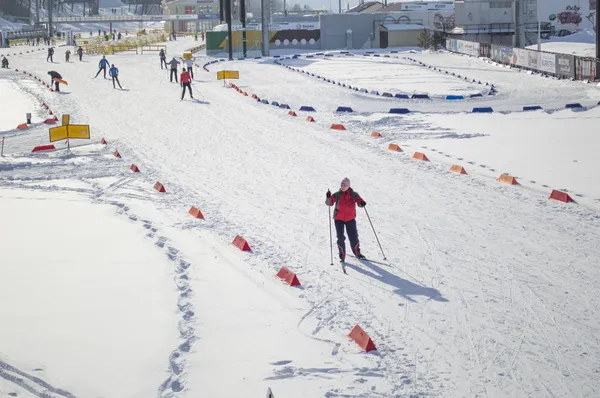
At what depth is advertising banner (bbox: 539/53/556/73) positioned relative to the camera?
131 feet

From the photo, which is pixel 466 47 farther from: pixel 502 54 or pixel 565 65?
pixel 565 65

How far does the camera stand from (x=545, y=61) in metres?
40.8

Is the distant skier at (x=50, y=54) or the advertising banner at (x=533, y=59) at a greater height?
the distant skier at (x=50, y=54)

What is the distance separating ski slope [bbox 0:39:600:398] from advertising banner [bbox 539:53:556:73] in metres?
14.8

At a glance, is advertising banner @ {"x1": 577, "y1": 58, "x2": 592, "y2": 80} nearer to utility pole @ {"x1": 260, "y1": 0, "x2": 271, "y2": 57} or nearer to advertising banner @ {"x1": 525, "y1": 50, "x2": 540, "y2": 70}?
advertising banner @ {"x1": 525, "y1": 50, "x2": 540, "y2": 70}

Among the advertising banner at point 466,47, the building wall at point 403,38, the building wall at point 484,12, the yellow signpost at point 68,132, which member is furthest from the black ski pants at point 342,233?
the building wall at point 484,12

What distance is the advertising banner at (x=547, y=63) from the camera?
3981 cm

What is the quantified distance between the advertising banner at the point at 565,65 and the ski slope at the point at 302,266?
43.1 feet

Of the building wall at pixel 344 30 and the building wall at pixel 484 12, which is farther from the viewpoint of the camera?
the building wall at pixel 484 12

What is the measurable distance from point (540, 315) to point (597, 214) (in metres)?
5.46

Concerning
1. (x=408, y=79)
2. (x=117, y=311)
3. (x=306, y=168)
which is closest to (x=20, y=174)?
(x=306, y=168)

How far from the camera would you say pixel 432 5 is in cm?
9038

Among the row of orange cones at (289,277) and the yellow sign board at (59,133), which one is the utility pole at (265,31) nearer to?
the yellow sign board at (59,133)

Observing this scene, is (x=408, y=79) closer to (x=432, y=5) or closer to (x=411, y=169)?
Answer: (x=411, y=169)
